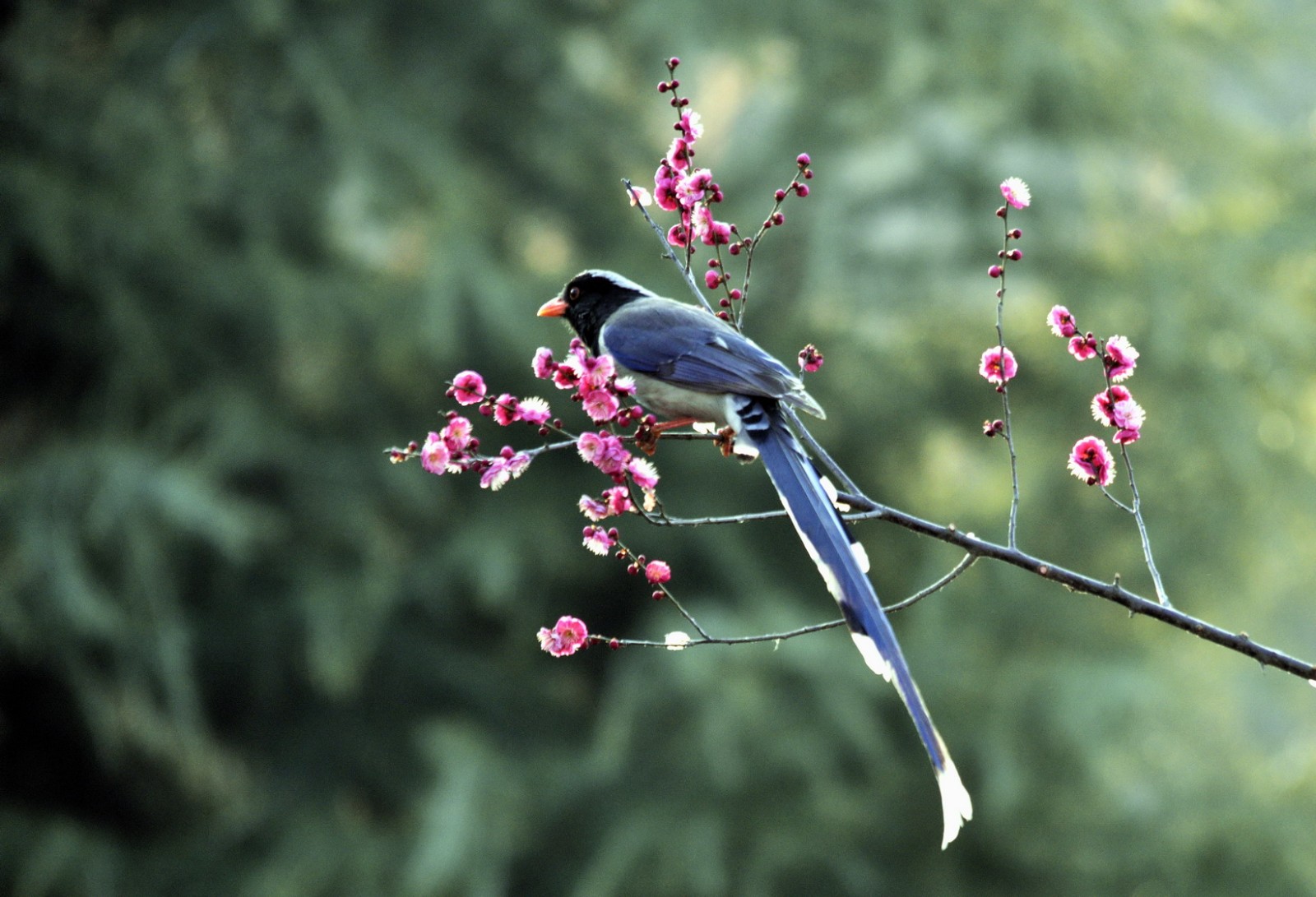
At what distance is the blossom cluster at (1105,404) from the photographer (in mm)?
2113

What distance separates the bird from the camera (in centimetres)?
190

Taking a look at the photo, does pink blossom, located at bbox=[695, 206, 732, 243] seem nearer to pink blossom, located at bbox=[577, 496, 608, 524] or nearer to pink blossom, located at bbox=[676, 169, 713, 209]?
pink blossom, located at bbox=[676, 169, 713, 209]

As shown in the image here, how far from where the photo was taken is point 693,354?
2840 mm

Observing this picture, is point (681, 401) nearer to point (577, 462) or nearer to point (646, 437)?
point (646, 437)

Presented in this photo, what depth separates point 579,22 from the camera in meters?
8.70

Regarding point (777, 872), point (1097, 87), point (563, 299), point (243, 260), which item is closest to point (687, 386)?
point (563, 299)

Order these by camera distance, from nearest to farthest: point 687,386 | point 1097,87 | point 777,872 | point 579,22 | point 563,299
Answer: point 687,386 → point 563,299 → point 777,872 → point 1097,87 → point 579,22

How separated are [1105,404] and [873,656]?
55cm

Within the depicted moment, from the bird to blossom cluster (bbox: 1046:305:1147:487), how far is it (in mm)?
371

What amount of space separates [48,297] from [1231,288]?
19.8 feet

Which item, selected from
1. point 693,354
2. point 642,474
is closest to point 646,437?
point 642,474

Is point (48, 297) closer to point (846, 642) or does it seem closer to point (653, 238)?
point (653, 238)

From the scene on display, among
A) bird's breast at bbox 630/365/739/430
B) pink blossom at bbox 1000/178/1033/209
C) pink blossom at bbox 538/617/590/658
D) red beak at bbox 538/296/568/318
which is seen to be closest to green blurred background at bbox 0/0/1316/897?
red beak at bbox 538/296/568/318

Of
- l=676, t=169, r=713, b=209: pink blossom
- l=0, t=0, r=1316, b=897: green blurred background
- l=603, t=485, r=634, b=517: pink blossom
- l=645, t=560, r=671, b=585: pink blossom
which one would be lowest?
l=645, t=560, r=671, b=585: pink blossom
